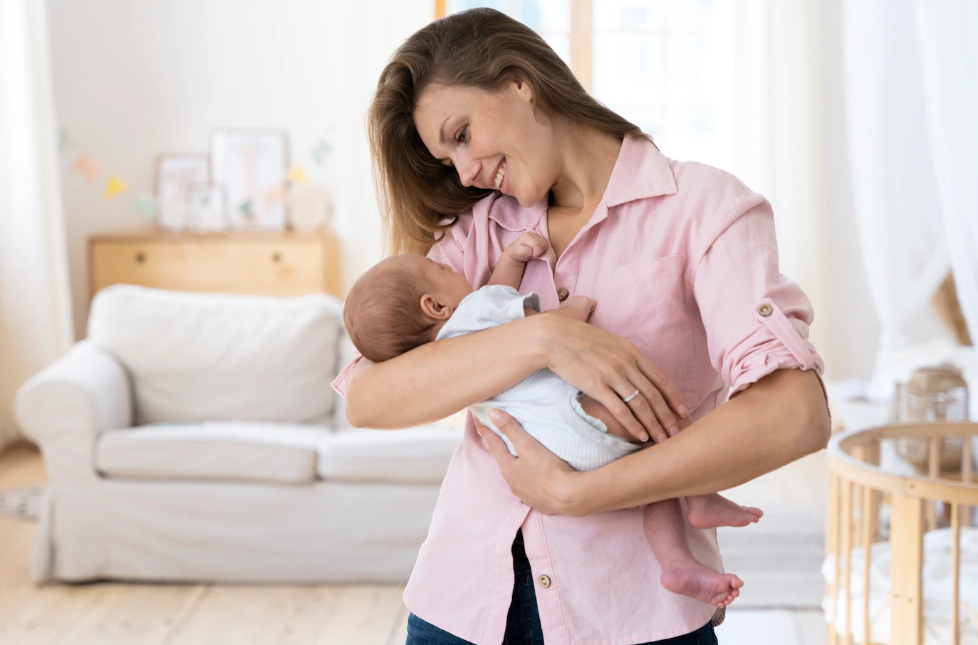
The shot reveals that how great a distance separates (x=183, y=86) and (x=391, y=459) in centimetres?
345

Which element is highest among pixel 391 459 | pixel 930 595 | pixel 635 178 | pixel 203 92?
pixel 203 92

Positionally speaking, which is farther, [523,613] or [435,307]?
[435,307]

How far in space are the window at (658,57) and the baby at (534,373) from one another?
4606 mm

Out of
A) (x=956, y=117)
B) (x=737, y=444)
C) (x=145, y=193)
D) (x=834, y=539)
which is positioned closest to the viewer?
(x=737, y=444)

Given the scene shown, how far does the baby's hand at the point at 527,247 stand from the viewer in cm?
125

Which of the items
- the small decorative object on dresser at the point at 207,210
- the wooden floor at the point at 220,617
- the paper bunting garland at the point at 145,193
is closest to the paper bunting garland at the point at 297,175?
the paper bunting garland at the point at 145,193

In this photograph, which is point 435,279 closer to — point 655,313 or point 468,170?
point 468,170

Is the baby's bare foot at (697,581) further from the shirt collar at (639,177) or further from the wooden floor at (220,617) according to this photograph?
the wooden floor at (220,617)

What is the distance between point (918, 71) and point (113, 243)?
13.4 feet

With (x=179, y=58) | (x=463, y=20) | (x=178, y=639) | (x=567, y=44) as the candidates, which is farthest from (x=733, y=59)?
(x=463, y=20)

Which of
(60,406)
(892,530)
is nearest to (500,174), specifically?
(892,530)

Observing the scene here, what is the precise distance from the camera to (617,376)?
1.08 m

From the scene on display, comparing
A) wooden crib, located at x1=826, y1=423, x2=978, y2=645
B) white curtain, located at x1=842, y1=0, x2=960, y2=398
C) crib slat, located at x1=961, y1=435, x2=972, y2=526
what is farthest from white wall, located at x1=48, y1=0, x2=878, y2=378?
wooden crib, located at x1=826, y1=423, x2=978, y2=645

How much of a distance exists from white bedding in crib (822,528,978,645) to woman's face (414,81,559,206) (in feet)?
3.92
